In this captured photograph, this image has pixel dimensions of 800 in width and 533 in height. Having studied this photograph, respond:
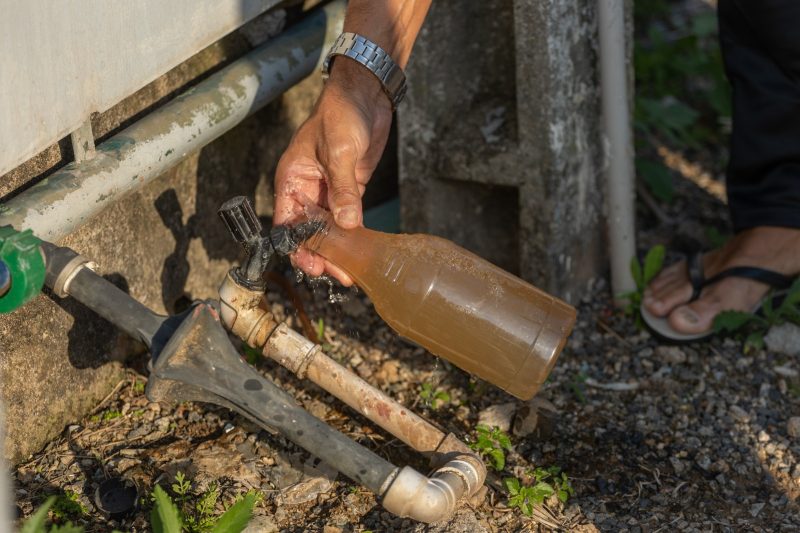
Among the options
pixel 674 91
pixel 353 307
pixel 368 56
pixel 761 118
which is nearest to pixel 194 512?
pixel 353 307

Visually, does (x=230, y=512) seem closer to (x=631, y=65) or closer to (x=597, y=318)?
(x=597, y=318)

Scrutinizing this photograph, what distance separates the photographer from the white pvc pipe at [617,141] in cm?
296

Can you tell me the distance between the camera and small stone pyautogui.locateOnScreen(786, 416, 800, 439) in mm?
2693

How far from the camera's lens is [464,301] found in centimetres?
235

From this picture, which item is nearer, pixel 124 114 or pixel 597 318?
pixel 124 114

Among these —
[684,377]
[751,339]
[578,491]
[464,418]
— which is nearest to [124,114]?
[464,418]

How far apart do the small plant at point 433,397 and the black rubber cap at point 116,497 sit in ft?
2.75

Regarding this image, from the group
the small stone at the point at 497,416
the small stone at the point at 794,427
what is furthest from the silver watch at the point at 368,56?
the small stone at the point at 794,427

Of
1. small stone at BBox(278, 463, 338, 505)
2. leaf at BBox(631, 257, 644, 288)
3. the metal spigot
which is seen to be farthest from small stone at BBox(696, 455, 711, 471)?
the metal spigot

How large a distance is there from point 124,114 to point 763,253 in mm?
2046

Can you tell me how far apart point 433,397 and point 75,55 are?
1.32 m

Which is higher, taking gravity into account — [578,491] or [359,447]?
[359,447]

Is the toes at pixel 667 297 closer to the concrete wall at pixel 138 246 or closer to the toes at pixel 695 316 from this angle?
the toes at pixel 695 316

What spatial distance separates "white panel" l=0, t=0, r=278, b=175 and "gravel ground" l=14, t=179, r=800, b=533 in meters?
0.83
